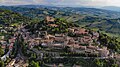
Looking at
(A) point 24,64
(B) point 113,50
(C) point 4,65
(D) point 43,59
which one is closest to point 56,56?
(D) point 43,59

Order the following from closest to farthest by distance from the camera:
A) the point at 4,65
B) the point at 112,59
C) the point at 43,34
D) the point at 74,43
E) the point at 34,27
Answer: the point at 4,65, the point at 112,59, the point at 74,43, the point at 43,34, the point at 34,27

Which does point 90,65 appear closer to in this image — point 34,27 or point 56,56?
point 56,56

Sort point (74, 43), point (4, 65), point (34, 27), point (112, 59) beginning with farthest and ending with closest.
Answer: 1. point (34, 27)
2. point (74, 43)
3. point (112, 59)
4. point (4, 65)

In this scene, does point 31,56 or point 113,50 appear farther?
point 113,50

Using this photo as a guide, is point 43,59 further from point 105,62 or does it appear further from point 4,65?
point 105,62

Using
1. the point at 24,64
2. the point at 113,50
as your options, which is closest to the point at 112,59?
the point at 113,50

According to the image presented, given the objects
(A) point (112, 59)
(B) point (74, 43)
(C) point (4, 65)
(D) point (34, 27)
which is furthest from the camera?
(D) point (34, 27)

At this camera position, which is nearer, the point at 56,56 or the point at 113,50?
the point at 56,56

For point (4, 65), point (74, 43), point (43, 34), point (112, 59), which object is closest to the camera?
point (4, 65)
